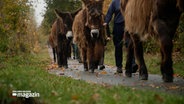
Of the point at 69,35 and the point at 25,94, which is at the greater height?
the point at 69,35

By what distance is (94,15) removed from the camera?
11609 millimetres

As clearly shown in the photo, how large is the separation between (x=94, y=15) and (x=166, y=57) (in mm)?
4307

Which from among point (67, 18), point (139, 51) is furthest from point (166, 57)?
point (67, 18)

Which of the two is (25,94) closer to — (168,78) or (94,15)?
(168,78)

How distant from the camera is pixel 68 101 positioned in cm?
579

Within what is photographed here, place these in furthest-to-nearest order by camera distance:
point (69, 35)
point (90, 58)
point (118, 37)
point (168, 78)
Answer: point (69, 35) → point (118, 37) → point (90, 58) → point (168, 78)

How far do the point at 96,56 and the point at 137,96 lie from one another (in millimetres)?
6398

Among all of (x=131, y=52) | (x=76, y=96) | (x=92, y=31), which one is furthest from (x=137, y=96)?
(x=92, y=31)

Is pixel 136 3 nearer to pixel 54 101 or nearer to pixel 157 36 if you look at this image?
pixel 157 36

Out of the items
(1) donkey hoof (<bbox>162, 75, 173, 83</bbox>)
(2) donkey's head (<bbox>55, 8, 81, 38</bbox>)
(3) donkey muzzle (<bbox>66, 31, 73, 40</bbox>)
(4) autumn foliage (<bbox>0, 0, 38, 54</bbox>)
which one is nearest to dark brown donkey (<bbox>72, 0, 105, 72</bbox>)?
(3) donkey muzzle (<bbox>66, 31, 73, 40</bbox>)

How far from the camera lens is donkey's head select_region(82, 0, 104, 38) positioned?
1156 cm

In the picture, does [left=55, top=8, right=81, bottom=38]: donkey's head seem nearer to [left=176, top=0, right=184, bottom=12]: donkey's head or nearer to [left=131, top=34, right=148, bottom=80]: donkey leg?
[left=131, top=34, right=148, bottom=80]: donkey leg

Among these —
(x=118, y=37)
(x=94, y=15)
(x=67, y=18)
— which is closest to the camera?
(x=94, y=15)

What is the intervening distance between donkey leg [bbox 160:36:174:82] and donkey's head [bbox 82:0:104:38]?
407cm
